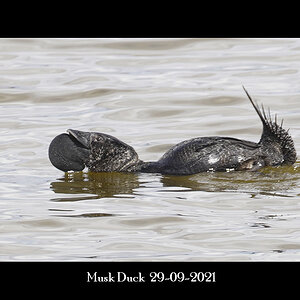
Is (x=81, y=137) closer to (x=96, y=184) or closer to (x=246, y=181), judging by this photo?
(x=96, y=184)

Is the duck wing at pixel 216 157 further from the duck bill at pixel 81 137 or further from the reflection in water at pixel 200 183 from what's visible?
the duck bill at pixel 81 137

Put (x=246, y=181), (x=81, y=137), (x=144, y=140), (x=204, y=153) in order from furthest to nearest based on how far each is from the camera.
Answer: (x=144, y=140) < (x=81, y=137) < (x=204, y=153) < (x=246, y=181)

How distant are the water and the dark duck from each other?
0.12 m

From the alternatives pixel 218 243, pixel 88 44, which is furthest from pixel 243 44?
pixel 218 243

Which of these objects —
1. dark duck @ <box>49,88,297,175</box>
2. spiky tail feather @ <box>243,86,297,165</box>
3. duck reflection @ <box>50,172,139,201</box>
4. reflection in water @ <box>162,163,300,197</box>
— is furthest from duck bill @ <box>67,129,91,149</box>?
spiky tail feather @ <box>243,86,297,165</box>

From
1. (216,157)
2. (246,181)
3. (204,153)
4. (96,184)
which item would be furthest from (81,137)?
(246,181)

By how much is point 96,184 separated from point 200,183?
112cm

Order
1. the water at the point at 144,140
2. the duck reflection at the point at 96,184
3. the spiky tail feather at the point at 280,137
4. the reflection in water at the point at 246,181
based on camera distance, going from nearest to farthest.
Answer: the water at the point at 144,140
the reflection in water at the point at 246,181
the duck reflection at the point at 96,184
the spiky tail feather at the point at 280,137

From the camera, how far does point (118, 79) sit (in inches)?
584

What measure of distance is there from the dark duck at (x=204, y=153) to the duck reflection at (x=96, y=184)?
0.16 meters

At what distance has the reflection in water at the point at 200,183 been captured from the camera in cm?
863

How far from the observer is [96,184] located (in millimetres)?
9156

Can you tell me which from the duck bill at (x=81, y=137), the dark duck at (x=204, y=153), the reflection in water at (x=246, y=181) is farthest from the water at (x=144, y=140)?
the duck bill at (x=81, y=137)

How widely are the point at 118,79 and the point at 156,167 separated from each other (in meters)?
5.63
